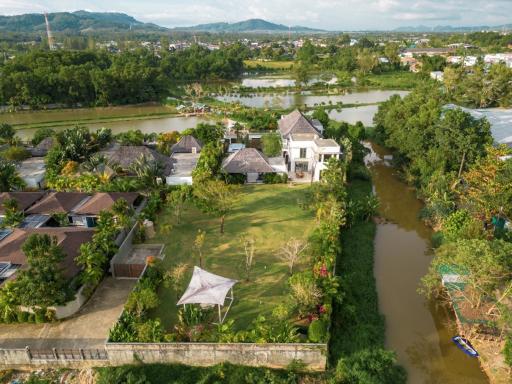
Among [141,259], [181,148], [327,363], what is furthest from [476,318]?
[181,148]

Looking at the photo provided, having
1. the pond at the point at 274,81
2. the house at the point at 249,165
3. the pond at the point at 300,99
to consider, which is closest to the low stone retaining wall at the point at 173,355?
the house at the point at 249,165

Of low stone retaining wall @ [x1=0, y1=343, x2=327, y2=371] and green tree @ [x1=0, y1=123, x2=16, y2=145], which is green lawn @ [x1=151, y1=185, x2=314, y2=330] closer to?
low stone retaining wall @ [x1=0, y1=343, x2=327, y2=371]

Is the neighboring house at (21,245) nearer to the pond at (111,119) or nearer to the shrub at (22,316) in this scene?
the shrub at (22,316)

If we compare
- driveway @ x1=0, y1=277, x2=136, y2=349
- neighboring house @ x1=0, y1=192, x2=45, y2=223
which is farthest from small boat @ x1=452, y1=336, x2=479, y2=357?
neighboring house @ x1=0, y1=192, x2=45, y2=223

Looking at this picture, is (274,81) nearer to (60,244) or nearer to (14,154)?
(14,154)

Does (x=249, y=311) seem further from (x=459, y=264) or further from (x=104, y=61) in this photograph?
(x=104, y=61)

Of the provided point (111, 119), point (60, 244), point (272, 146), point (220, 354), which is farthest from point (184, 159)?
point (111, 119)
